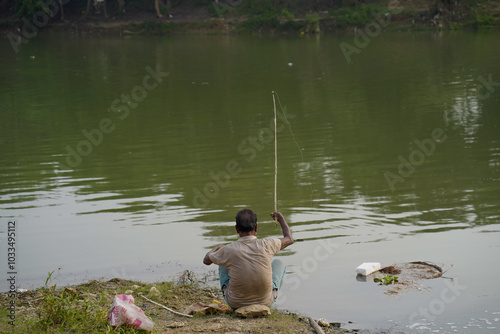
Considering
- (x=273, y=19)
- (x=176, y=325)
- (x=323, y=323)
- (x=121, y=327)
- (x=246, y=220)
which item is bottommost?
(x=323, y=323)

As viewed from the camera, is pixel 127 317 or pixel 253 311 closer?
pixel 127 317

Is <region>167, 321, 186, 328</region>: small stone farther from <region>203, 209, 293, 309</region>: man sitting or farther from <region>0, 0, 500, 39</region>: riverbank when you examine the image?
Result: <region>0, 0, 500, 39</region>: riverbank

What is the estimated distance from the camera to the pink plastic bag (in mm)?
4766

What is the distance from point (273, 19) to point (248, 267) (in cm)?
3803

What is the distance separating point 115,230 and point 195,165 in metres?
3.28

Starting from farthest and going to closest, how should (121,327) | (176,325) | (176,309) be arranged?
(176,309), (176,325), (121,327)

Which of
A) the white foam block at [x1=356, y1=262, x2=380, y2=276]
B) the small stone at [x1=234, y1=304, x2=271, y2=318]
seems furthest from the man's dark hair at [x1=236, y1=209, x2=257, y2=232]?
the white foam block at [x1=356, y1=262, x2=380, y2=276]

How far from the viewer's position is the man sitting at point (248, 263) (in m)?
5.20

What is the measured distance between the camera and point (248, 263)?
520 cm

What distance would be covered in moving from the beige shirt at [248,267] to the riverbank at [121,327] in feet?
Answer: 0.56

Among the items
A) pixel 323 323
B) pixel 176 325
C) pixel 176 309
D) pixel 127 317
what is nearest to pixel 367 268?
pixel 323 323

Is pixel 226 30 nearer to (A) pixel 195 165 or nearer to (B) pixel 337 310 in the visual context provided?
(A) pixel 195 165

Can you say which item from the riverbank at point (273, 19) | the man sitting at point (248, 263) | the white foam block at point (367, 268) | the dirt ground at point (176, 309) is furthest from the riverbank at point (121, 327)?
the riverbank at point (273, 19)

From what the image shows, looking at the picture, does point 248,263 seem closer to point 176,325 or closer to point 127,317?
point 176,325
